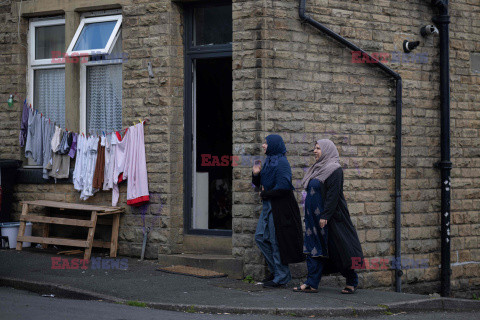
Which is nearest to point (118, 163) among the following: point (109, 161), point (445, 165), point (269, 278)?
point (109, 161)

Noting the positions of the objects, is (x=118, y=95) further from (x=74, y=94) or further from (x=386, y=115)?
(x=386, y=115)

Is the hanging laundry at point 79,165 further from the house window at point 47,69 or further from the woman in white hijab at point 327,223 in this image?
the woman in white hijab at point 327,223

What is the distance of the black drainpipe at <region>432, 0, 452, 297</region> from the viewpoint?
42.5 feet

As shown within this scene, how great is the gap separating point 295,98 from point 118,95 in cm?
318

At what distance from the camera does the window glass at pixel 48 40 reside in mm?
13656

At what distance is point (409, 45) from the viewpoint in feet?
41.3

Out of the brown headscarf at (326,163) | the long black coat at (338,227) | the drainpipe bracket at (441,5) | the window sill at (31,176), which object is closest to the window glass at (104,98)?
the window sill at (31,176)

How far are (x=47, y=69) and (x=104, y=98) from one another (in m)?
1.45

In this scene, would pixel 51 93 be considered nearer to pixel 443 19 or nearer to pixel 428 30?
pixel 428 30

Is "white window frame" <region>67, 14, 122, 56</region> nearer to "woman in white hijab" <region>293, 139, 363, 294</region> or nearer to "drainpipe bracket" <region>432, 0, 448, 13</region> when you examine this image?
"woman in white hijab" <region>293, 139, 363, 294</region>

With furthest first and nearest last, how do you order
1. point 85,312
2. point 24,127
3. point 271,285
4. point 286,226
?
point 24,127, point 271,285, point 286,226, point 85,312

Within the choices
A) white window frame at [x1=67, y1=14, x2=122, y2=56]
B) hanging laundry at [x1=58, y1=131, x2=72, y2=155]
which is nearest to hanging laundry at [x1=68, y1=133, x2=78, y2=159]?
hanging laundry at [x1=58, y1=131, x2=72, y2=155]

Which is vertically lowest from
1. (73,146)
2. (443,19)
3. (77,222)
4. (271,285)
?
(271,285)

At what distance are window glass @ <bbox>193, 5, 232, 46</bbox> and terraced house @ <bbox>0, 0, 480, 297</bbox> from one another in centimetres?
2
